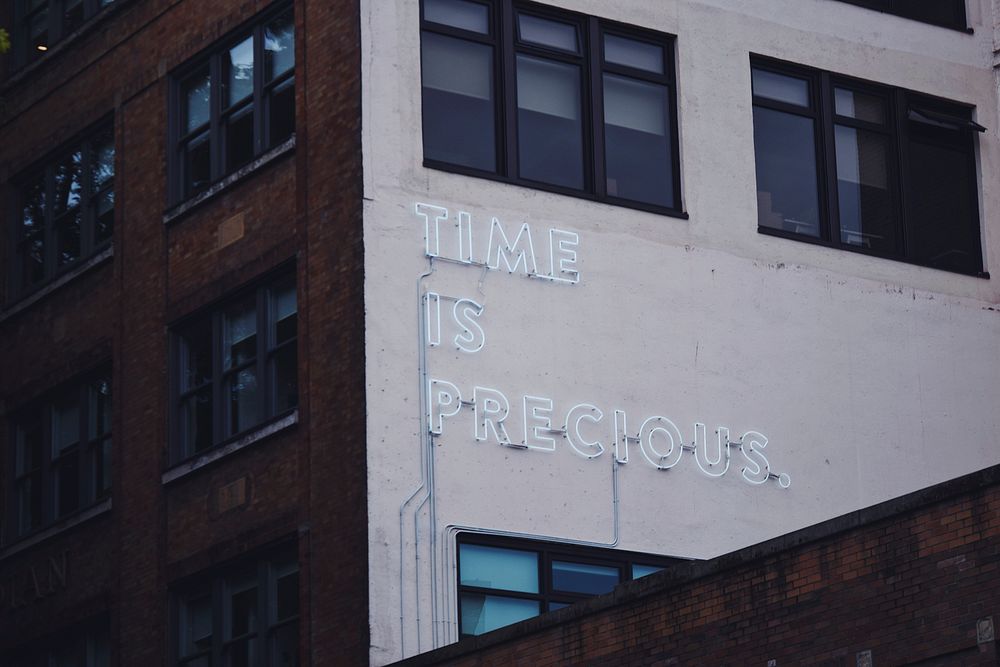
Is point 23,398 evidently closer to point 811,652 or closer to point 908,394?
point 908,394

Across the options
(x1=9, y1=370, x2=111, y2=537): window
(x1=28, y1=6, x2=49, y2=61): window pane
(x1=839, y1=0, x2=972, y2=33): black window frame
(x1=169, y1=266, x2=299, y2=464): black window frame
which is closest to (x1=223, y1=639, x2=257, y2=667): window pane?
(x1=169, y1=266, x2=299, y2=464): black window frame

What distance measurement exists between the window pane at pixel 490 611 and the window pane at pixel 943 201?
8617 mm

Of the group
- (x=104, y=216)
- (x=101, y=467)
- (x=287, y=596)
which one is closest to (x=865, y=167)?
(x=287, y=596)

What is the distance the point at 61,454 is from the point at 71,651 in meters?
2.93

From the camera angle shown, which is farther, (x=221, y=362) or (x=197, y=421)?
(x=197, y=421)

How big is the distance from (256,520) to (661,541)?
5059 millimetres

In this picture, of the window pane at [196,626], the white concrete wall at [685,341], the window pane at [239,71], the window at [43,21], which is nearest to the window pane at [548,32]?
the white concrete wall at [685,341]

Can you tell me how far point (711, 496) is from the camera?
27.9 metres

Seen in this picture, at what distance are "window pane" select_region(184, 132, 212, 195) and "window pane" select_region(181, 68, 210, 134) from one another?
0.86 feet

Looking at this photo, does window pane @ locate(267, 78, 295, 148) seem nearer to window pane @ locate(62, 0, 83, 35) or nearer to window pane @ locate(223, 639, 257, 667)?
window pane @ locate(62, 0, 83, 35)

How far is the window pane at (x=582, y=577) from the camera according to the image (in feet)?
87.2

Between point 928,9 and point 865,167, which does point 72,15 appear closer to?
point 865,167

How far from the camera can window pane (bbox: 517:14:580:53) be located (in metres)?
28.5

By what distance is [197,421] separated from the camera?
29.3 metres
